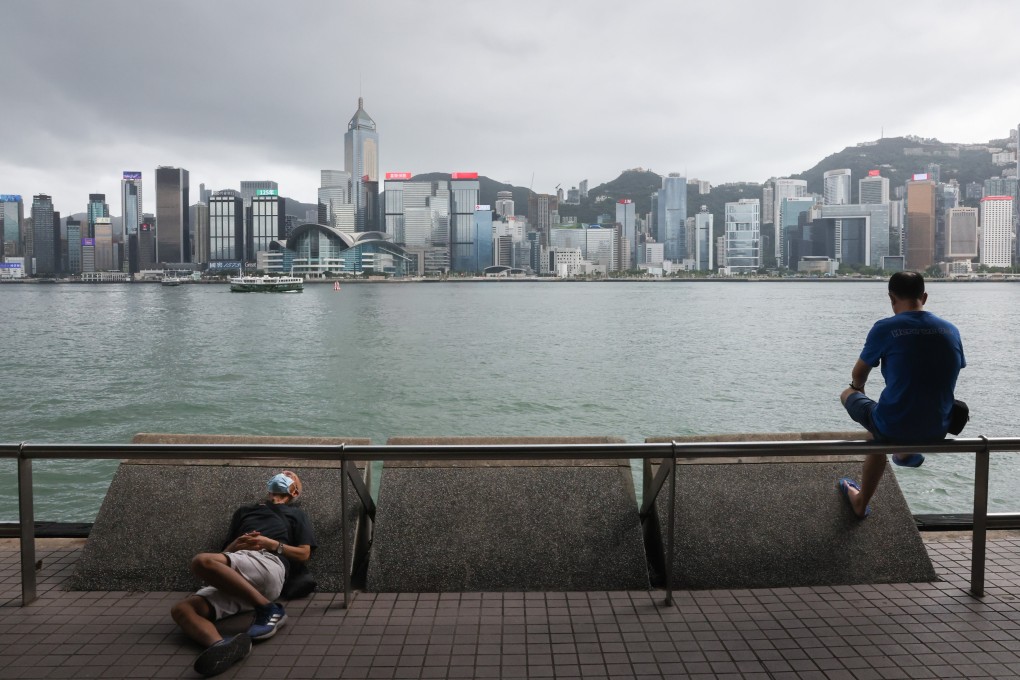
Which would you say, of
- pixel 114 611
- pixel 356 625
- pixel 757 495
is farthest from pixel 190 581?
pixel 757 495

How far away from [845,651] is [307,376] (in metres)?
30.2

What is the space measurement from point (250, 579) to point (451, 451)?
124cm

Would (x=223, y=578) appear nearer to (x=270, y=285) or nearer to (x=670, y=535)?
(x=670, y=535)

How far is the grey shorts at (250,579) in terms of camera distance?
390cm

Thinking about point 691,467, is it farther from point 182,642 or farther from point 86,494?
point 86,494

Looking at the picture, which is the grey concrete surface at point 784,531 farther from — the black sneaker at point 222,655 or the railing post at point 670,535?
the black sneaker at point 222,655

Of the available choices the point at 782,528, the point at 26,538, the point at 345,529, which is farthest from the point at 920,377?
the point at 26,538

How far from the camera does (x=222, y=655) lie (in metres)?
3.41

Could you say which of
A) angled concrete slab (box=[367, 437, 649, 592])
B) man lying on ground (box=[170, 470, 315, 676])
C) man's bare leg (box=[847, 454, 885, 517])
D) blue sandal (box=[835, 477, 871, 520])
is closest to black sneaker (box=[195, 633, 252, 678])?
man lying on ground (box=[170, 470, 315, 676])

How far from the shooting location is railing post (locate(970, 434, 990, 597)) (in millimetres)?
4168

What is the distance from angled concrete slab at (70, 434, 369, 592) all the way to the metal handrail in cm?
38

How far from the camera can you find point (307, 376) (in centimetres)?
3198

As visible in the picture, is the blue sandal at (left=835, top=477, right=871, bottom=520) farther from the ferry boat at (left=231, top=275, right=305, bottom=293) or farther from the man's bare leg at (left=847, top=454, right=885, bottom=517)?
the ferry boat at (left=231, top=275, right=305, bottom=293)

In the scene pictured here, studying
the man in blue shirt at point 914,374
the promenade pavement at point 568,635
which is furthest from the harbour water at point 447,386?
the man in blue shirt at point 914,374
